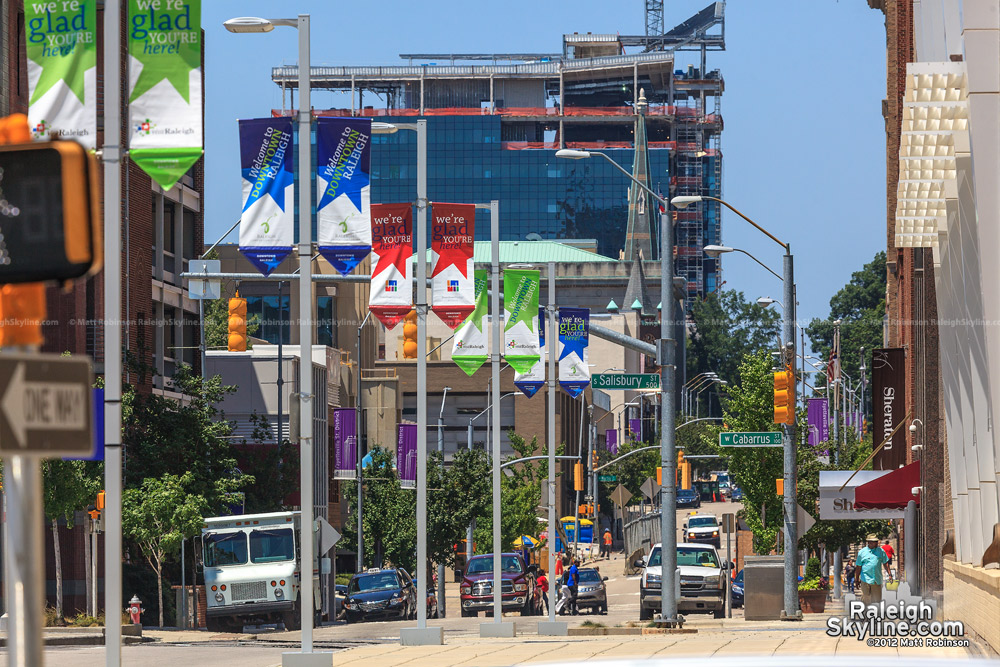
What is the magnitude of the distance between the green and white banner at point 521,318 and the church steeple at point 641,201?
508 ft

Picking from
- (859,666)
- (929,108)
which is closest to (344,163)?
(929,108)

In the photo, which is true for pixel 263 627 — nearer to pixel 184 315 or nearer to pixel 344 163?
pixel 184 315

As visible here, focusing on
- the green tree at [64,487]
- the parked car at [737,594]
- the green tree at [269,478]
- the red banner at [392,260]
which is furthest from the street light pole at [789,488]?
the green tree at [269,478]

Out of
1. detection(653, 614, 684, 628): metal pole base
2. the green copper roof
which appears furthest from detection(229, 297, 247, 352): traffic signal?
the green copper roof

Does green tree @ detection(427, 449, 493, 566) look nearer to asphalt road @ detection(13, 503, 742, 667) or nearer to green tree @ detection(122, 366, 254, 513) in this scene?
asphalt road @ detection(13, 503, 742, 667)

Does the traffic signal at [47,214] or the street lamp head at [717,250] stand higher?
the street lamp head at [717,250]

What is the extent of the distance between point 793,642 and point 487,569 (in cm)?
2582

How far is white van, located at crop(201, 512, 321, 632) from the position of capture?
131 feet

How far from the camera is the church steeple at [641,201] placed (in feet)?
623

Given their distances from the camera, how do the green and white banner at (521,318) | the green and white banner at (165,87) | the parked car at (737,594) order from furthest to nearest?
1. the parked car at (737,594)
2. the green and white banner at (521,318)
3. the green and white banner at (165,87)

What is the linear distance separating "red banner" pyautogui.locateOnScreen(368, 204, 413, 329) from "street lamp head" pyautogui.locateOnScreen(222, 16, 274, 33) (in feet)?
19.8

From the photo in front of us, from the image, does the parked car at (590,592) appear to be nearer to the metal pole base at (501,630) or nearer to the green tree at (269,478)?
the green tree at (269,478)

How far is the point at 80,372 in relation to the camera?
6250 millimetres

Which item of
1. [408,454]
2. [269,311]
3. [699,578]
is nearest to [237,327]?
[699,578]
